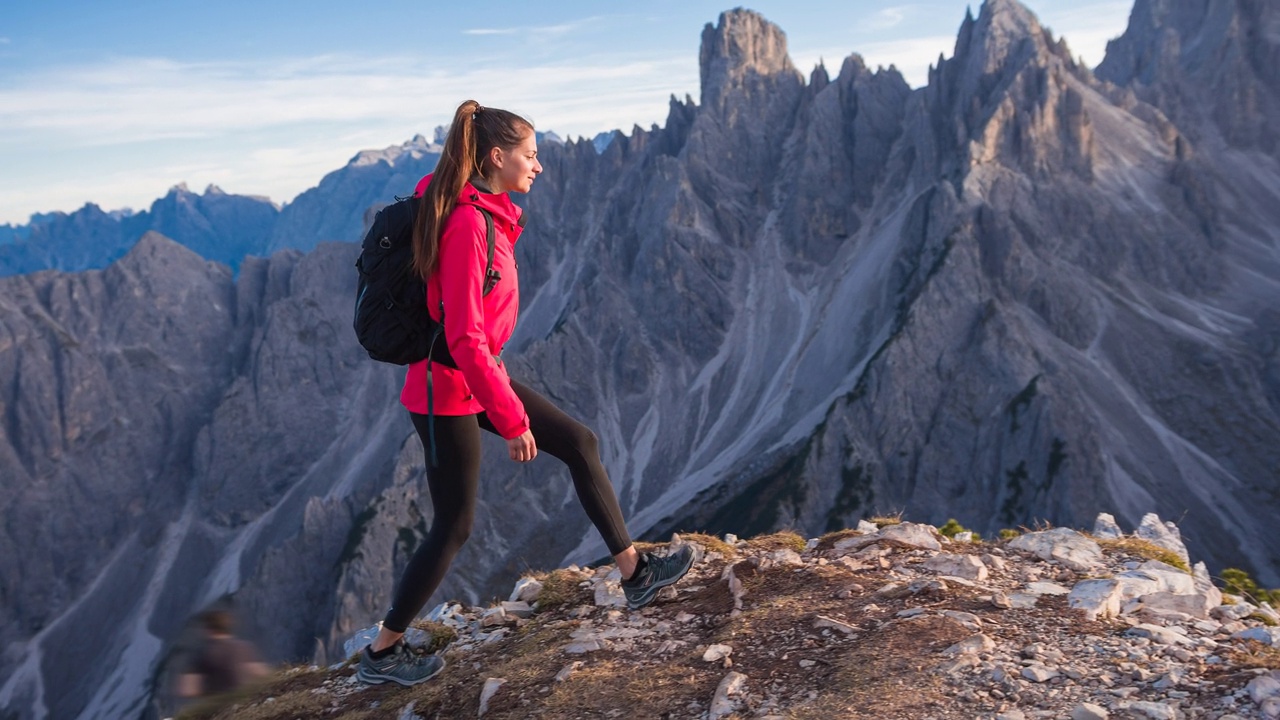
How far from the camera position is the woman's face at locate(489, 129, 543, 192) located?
6.81m

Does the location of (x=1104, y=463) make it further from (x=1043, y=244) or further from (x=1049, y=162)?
(x=1049, y=162)

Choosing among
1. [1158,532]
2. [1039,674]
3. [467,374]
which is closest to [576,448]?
[467,374]

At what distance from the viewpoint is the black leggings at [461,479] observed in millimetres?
7000

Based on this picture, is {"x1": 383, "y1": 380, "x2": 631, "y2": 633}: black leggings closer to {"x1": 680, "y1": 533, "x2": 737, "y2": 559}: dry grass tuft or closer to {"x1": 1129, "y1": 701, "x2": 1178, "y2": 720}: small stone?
{"x1": 680, "y1": 533, "x2": 737, "y2": 559}: dry grass tuft

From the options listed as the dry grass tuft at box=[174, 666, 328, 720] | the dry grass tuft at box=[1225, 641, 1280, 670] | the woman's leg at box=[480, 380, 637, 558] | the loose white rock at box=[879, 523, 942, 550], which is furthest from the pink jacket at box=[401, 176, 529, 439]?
the dry grass tuft at box=[1225, 641, 1280, 670]

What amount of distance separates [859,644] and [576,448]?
2908mm

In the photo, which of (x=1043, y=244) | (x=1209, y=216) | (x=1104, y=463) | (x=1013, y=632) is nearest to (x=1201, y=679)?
(x=1013, y=632)

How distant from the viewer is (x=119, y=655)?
14712cm

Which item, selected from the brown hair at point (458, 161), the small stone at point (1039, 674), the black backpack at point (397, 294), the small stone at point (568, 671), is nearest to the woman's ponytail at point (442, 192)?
the brown hair at point (458, 161)

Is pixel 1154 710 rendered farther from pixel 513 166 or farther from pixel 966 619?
pixel 513 166

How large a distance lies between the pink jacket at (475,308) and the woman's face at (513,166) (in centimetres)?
13

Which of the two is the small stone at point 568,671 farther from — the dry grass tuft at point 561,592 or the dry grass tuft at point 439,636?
the dry grass tuft at point 439,636

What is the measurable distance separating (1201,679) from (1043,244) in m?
142

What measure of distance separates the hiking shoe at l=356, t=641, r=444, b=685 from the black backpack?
3.14 metres
